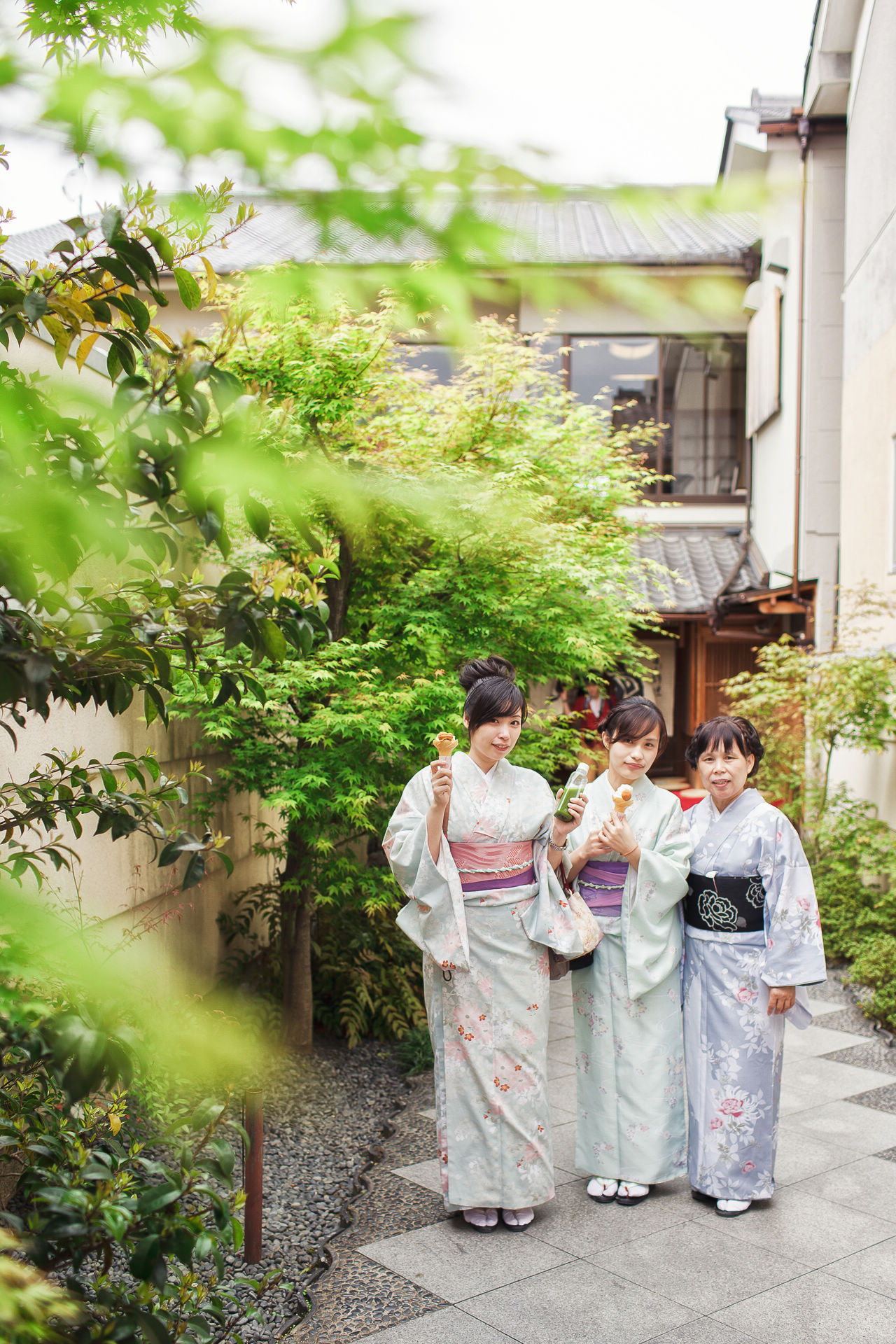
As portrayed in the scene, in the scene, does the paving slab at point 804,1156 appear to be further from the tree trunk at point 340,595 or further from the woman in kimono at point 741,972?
the tree trunk at point 340,595

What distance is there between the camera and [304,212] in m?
0.85

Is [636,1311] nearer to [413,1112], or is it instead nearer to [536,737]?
[413,1112]

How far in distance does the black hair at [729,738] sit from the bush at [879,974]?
3105 millimetres

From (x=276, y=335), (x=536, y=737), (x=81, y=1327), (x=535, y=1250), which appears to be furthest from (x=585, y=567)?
(x=81, y=1327)

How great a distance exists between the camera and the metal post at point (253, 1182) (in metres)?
3.29

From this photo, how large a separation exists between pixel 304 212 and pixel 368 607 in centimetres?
520

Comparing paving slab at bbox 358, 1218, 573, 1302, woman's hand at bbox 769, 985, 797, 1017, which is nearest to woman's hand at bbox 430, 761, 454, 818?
woman's hand at bbox 769, 985, 797, 1017

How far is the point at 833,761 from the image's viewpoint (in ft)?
31.3

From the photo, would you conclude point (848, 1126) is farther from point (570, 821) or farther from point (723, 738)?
point (570, 821)

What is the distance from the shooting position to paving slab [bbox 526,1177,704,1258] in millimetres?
3518

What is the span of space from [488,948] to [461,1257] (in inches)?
39.1

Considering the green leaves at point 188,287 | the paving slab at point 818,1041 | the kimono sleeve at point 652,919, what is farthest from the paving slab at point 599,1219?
the green leaves at point 188,287

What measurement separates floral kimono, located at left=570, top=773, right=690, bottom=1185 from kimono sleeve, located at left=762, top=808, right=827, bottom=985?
0.32 metres

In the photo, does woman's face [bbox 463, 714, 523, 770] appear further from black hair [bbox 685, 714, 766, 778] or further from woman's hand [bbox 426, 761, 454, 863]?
black hair [bbox 685, 714, 766, 778]
